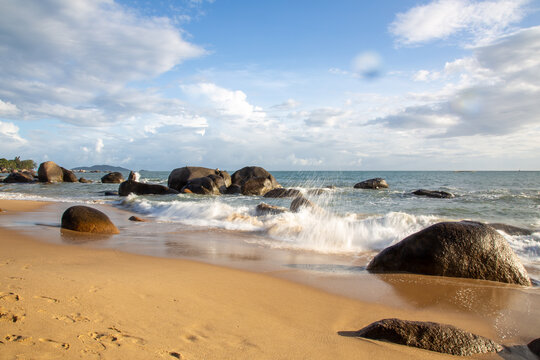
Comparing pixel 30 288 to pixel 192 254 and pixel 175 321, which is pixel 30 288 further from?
pixel 192 254

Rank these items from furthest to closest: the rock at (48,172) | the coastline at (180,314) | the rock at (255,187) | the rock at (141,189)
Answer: the rock at (48,172)
the rock at (255,187)
the rock at (141,189)
the coastline at (180,314)

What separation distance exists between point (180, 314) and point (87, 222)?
6.20 meters

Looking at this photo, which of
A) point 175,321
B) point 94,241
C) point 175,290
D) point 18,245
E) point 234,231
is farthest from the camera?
point 234,231

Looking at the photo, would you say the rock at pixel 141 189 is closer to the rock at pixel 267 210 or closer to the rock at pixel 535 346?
the rock at pixel 267 210

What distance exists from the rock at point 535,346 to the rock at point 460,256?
2.09 meters

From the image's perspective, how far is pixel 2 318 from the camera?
253cm

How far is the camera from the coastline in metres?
2.37

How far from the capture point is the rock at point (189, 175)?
82.7 feet

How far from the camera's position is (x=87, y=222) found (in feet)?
26.6

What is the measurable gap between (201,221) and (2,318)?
28.5 ft

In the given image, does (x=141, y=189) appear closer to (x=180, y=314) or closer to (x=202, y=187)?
(x=202, y=187)

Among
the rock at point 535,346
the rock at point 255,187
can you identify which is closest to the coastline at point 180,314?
the rock at point 535,346

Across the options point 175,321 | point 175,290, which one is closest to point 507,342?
point 175,321

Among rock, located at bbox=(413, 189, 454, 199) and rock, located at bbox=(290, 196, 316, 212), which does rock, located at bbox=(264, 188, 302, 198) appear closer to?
rock, located at bbox=(290, 196, 316, 212)
